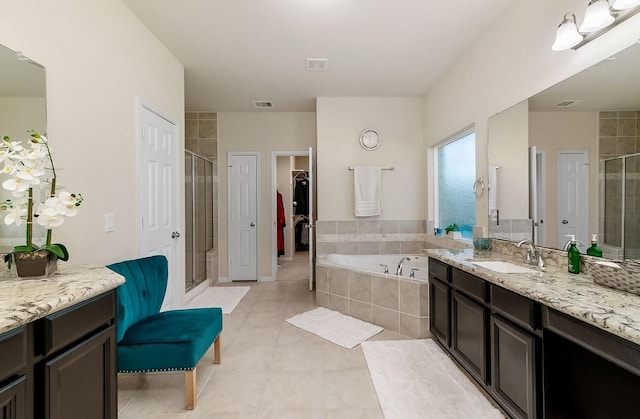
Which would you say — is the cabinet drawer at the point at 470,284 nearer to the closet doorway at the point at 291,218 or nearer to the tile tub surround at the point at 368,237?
the tile tub surround at the point at 368,237

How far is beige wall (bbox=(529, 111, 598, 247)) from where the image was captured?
1572 millimetres

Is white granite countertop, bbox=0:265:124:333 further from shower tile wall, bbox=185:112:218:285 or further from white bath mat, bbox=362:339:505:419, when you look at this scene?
shower tile wall, bbox=185:112:218:285

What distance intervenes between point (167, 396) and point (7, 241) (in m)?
1.24

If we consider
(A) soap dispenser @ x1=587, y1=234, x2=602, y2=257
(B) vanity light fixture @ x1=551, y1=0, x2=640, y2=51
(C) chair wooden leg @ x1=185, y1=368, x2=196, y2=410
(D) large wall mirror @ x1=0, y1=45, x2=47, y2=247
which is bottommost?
(C) chair wooden leg @ x1=185, y1=368, x2=196, y2=410

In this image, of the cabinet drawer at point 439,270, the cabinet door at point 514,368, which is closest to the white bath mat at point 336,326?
the cabinet drawer at point 439,270

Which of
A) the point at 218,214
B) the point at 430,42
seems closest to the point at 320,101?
the point at 430,42

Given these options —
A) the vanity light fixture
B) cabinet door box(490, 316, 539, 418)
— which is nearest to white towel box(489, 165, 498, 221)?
the vanity light fixture

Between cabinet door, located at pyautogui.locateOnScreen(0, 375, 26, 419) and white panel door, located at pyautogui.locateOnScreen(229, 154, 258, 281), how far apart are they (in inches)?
147

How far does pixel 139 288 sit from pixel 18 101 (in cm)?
118

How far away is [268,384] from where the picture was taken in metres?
1.96

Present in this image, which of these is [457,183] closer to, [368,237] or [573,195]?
[368,237]

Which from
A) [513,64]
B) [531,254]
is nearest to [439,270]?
[531,254]

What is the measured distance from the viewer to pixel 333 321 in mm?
2973

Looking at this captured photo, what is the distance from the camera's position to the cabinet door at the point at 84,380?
956mm
